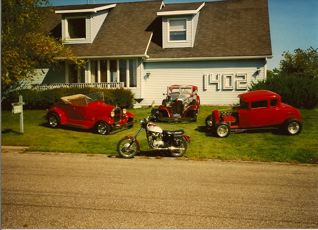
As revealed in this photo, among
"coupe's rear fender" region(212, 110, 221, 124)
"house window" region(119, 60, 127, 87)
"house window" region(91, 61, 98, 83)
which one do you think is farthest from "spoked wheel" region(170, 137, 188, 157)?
"house window" region(91, 61, 98, 83)

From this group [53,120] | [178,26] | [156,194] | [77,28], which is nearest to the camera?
[156,194]

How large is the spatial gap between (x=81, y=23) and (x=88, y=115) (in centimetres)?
1235

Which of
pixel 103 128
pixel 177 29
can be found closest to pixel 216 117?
pixel 103 128

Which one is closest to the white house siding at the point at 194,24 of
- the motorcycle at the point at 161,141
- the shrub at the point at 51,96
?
the shrub at the point at 51,96

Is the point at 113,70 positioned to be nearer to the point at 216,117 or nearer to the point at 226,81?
the point at 226,81

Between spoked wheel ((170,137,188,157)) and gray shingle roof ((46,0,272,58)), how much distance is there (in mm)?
12329

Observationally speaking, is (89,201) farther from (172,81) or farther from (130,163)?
(172,81)

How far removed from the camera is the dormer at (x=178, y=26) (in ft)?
77.3

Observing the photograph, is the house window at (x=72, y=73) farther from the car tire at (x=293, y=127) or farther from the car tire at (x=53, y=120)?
the car tire at (x=293, y=127)

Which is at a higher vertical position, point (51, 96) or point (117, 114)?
point (51, 96)

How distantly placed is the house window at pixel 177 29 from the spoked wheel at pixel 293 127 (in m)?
12.0

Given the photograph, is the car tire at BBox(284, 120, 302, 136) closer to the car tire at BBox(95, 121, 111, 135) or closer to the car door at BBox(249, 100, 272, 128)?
the car door at BBox(249, 100, 272, 128)

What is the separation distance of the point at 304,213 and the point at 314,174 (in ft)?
10.1

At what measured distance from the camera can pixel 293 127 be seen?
13672 millimetres
